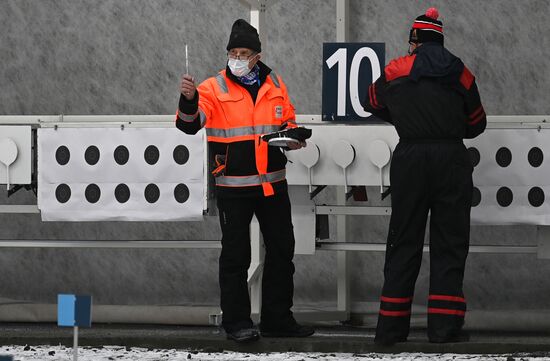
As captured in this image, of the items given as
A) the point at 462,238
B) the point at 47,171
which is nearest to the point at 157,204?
the point at 47,171

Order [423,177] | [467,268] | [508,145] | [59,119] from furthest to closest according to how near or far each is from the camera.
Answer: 1. [467,268]
2. [59,119]
3. [508,145]
4. [423,177]

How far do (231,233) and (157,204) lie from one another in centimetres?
96

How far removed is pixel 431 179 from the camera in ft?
22.9

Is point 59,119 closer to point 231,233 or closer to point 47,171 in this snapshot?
point 47,171

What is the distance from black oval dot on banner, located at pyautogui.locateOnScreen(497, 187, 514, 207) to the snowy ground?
1.15 m

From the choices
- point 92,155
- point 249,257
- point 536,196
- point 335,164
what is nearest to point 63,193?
point 92,155

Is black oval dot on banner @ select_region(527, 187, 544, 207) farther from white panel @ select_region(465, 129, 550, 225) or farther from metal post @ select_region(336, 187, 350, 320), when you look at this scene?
metal post @ select_region(336, 187, 350, 320)

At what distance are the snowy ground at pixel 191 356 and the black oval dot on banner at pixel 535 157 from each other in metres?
1.27

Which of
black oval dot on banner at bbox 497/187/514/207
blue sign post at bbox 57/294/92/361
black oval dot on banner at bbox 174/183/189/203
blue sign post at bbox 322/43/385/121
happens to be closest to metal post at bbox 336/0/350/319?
blue sign post at bbox 322/43/385/121

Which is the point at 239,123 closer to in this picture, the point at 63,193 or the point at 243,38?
the point at 243,38

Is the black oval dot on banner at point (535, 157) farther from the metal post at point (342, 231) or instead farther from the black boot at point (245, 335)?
the black boot at point (245, 335)

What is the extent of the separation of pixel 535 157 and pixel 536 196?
0.66 feet

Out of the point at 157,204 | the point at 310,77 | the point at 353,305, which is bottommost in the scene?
the point at 353,305

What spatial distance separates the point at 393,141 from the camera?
7.77 m
